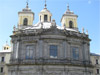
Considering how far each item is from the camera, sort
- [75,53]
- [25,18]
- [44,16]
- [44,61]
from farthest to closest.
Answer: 1. [44,16]
2. [25,18]
3. [75,53]
4. [44,61]

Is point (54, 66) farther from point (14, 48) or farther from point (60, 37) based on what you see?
point (14, 48)

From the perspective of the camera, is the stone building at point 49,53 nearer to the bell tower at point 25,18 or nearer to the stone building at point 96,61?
the stone building at point 96,61

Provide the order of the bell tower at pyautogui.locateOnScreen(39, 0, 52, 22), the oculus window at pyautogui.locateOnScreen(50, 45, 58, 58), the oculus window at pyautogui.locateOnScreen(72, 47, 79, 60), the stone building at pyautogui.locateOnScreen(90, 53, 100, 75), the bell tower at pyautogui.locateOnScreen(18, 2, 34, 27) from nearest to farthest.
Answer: the oculus window at pyautogui.locateOnScreen(50, 45, 58, 58), the oculus window at pyautogui.locateOnScreen(72, 47, 79, 60), the stone building at pyautogui.locateOnScreen(90, 53, 100, 75), the bell tower at pyautogui.locateOnScreen(18, 2, 34, 27), the bell tower at pyautogui.locateOnScreen(39, 0, 52, 22)

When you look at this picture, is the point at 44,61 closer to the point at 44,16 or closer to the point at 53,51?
the point at 53,51

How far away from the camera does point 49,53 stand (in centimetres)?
3241

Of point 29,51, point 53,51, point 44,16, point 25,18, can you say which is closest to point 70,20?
point 44,16

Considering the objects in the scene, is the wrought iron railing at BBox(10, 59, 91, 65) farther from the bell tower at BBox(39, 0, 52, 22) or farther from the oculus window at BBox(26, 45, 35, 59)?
the bell tower at BBox(39, 0, 52, 22)

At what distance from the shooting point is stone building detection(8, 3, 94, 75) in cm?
3136

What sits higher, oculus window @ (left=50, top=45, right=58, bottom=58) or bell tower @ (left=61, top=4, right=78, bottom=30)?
bell tower @ (left=61, top=4, right=78, bottom=30)

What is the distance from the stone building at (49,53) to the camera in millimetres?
31359

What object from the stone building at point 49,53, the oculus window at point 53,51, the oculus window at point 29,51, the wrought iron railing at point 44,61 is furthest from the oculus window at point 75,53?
the oculus window at point 29,51

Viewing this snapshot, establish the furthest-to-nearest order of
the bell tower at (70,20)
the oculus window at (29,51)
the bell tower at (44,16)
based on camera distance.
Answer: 1. the bell tower at (44,16)
2. the bell tower at (70,20)
3. the oculus window at (29,51)

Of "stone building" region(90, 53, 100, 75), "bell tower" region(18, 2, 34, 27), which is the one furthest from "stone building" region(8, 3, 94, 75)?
"bell tower" region(18, 2, 34, 27)

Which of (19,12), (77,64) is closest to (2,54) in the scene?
(19,12)
